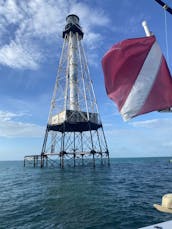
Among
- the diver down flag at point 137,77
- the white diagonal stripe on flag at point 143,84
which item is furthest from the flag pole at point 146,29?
the white diagonal stripe on flag at point 143,84

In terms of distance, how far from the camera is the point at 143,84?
6.58 m

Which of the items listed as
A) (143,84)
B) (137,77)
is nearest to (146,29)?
(137,77)

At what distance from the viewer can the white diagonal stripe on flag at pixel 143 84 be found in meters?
6.35

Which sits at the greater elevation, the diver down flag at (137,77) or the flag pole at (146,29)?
the flag pole at (146,29)

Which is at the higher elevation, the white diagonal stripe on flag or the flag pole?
the flag pole

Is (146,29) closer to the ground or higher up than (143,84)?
higher up

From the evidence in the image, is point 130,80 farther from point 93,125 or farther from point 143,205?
point 93,125

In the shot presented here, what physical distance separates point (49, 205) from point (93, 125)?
3346cm

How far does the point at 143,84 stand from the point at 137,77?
307mm

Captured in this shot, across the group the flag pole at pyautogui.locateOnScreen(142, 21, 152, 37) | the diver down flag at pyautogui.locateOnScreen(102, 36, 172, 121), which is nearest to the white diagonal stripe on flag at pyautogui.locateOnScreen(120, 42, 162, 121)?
the diver down flag at pyautogui.locateOnScreen(102, 36, 172, 121)

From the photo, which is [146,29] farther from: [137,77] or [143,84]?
[143,84]

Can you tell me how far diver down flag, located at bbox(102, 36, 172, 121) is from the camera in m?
6.38

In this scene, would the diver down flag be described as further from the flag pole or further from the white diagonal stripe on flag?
the flag pole

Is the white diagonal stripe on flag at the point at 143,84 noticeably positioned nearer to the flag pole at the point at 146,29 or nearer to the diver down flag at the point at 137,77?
the diver down flag at the point at 137,77
